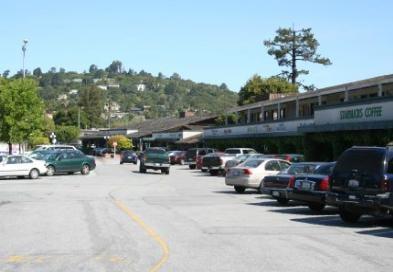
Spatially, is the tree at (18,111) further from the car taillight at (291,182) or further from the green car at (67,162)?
the car taillight at (291,182)

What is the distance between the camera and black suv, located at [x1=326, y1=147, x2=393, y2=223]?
1543 centimetres

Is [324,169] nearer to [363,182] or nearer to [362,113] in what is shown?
[363,182]

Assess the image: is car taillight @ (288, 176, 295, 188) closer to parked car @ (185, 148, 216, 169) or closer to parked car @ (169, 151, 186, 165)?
parked car @ (185, 148, 216, 169)

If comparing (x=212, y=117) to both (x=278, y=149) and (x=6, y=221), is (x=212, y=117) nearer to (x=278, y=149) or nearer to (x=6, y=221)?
(x=278, y=149)

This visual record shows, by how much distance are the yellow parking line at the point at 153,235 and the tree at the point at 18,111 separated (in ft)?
122

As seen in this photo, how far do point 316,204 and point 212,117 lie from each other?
7209 cm

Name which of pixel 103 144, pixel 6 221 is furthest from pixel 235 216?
pixel 103 144

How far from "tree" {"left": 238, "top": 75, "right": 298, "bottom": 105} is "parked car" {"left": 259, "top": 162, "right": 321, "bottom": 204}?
6647 cm

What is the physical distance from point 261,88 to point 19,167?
5830cm

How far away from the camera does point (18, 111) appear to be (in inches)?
2245

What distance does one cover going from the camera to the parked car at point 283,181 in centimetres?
2147

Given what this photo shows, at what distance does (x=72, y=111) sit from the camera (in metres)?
174

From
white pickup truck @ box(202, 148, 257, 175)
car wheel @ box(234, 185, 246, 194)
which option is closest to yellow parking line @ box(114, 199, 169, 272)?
car wheel @ box(234, 185, 246, 194)

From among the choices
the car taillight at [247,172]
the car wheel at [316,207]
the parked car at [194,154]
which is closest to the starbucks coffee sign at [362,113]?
the car taillight at [247,172]
